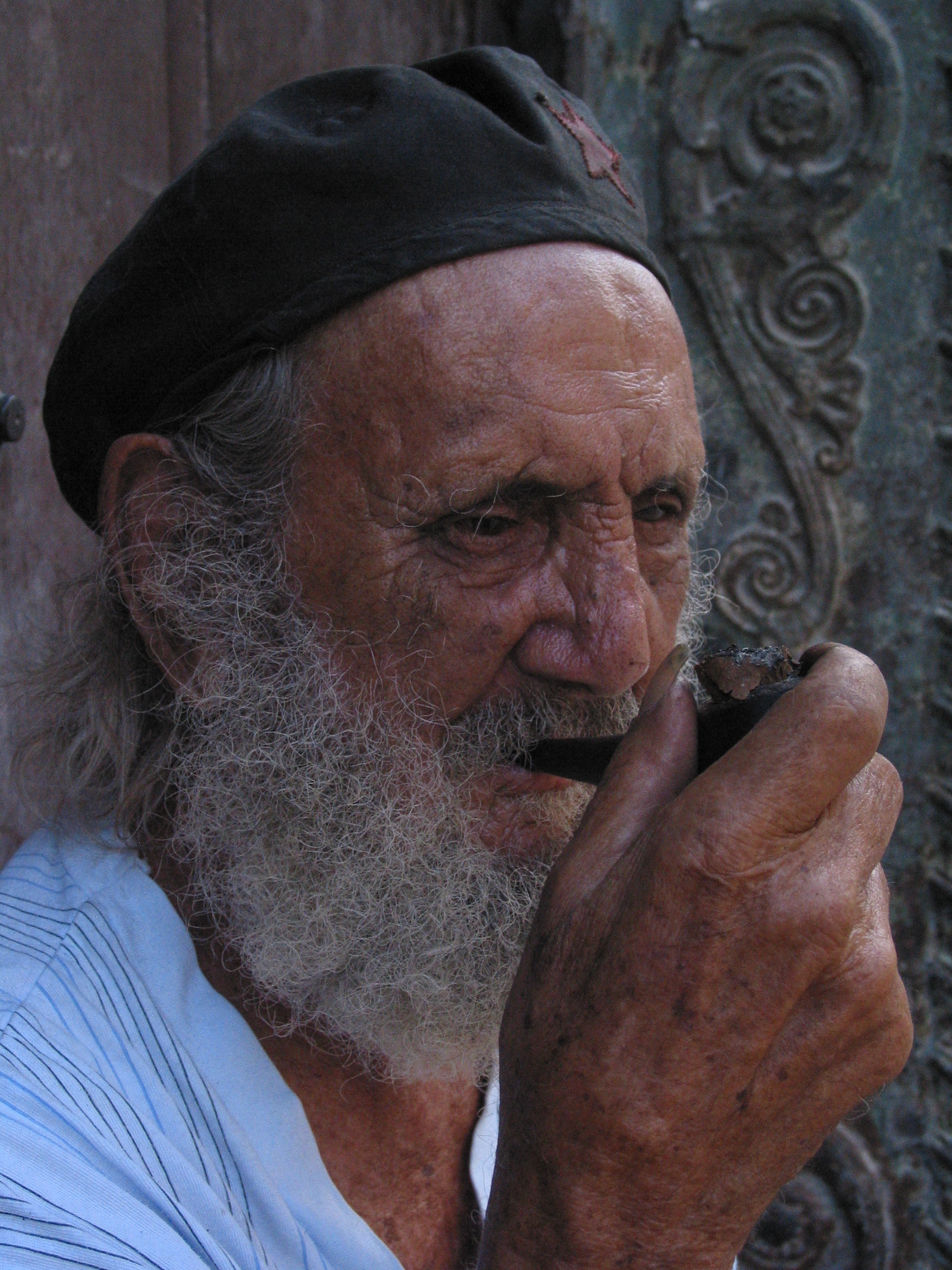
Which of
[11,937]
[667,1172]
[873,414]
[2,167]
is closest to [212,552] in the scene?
[11,937]

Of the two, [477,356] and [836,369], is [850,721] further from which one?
[836,369]

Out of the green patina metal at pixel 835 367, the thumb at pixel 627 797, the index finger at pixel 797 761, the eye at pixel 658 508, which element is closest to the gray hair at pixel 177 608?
the eye at pixel 658 508

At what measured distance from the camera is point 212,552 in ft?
5.25

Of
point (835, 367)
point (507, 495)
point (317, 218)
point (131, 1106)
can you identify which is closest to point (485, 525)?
point (507, 495)

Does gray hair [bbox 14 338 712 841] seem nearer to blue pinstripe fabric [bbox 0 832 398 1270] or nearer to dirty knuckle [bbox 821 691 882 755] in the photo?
blue pinstripe fabric [bbox 0 832 398 1270]

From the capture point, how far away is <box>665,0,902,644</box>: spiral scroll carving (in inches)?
92.2

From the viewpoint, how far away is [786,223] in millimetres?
2385

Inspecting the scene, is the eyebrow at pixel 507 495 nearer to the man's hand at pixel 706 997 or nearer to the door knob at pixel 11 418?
the man's hand at pixel 706 997

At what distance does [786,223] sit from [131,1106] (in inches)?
85.3

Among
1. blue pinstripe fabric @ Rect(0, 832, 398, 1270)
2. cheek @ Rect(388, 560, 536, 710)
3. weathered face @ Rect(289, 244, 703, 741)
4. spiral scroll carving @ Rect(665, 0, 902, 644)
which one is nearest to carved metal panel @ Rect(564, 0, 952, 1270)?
spiral scroll carving @ Rect(665, 0, 902, 644)

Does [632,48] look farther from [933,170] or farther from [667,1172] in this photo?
[667,1172]

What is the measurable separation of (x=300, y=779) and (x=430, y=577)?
35 centimetres

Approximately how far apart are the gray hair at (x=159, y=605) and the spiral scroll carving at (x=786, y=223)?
50.4 inches

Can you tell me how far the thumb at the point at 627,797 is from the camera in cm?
108
